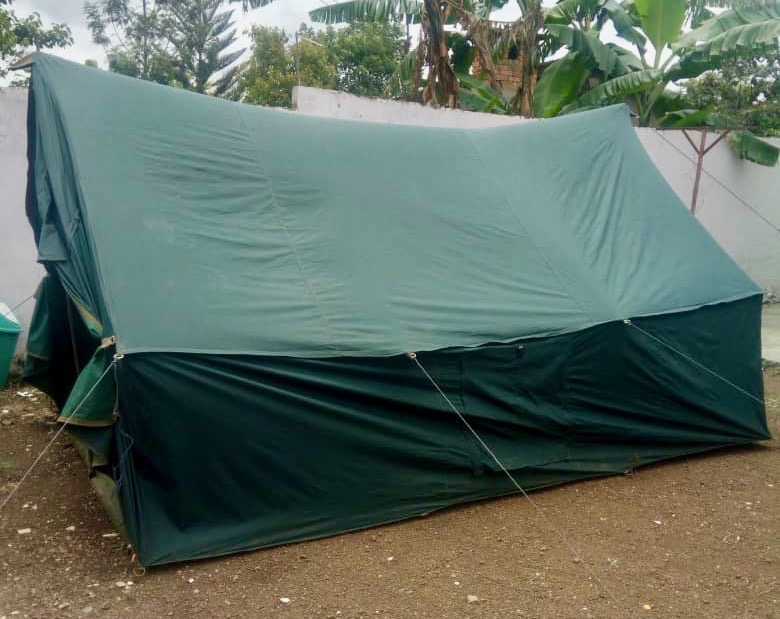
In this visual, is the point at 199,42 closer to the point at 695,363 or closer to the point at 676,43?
the point at 676,43

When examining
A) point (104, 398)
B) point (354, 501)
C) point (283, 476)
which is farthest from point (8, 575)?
point (354, 501)

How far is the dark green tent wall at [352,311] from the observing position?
11.5 ft

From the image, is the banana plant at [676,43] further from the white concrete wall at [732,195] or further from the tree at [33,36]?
the tree at [33,36]

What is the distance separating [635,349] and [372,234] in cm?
174

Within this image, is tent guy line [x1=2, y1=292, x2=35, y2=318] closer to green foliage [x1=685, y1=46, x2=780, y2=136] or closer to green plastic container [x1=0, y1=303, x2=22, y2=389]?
green plastic container [x1=0, y1=303, x2=22, y2=389]

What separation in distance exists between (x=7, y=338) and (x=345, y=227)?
10.0 feet


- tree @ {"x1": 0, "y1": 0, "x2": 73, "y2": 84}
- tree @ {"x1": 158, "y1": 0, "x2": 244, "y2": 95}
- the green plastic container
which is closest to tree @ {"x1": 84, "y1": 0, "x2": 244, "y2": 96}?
tree @ {"x1": 158, "y1": 0, "x2": 244, "y2": 95}

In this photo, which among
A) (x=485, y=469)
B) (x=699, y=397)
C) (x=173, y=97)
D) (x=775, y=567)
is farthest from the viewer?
(x=699, y=397)

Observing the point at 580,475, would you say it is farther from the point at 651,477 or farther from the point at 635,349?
the point at 635,349

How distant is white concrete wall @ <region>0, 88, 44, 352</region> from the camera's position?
623 cm

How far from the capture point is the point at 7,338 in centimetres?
585

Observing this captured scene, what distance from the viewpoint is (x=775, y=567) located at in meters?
3.67

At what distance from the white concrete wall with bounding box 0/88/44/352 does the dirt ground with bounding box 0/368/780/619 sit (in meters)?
2.19

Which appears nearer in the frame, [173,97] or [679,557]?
[679,557]
